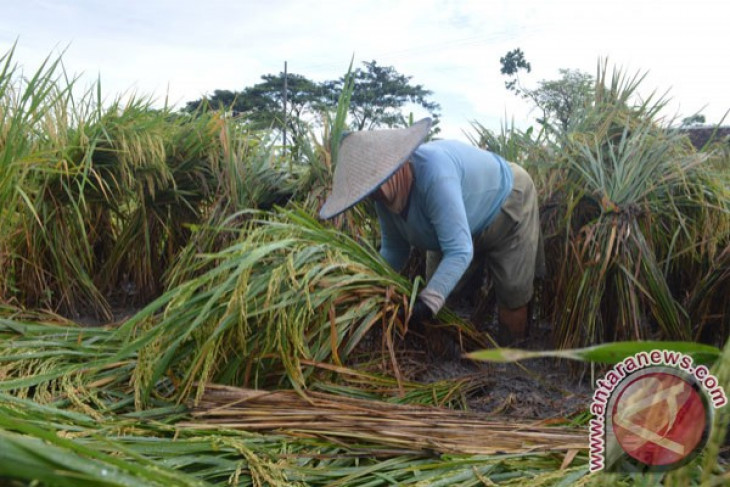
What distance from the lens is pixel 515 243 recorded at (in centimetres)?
286

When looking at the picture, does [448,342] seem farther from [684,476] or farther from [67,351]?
[684,476]

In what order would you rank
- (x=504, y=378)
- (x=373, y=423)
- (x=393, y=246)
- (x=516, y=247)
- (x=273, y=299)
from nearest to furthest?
(x=373, y=423) < (x=273, y=299) < (x=504, y=378) < (x=516, y=247) < (x=393, y=246)

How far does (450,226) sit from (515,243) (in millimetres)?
560

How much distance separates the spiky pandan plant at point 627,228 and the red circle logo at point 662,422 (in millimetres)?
1726

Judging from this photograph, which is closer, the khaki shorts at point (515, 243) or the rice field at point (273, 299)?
the rice field at point (273, 299)

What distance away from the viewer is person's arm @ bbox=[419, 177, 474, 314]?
2.35 metres

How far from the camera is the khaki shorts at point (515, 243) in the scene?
2.87 m

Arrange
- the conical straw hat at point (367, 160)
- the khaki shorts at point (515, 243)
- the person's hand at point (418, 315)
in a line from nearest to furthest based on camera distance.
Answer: the person's hand at point (418, 315)
the conical straw hat at point (367, 160)
the khaki shorts at point (515, 243)

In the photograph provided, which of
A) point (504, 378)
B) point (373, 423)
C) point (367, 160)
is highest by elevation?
point (367, 160)

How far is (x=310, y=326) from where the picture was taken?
6.88 ft

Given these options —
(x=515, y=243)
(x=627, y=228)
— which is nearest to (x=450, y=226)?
(x=515, y=243)
